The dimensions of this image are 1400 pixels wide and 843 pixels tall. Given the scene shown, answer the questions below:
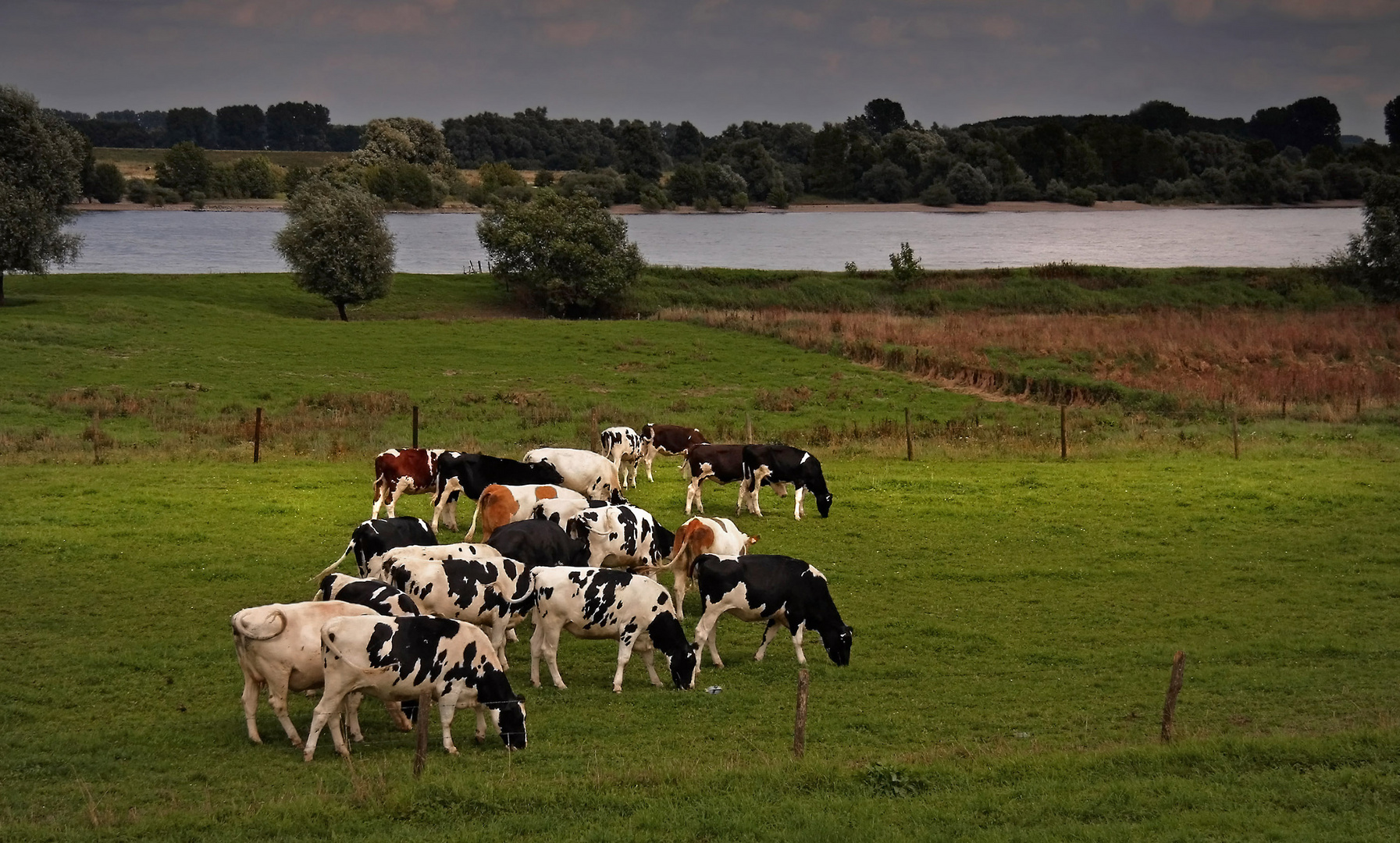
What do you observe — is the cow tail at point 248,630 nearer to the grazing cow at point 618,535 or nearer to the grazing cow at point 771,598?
the grazing cow at point 771,598

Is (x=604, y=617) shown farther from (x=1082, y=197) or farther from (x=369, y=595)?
(x=1082, y=197)

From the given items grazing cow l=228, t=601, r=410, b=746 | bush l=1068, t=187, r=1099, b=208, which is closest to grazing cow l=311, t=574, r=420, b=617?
grazing cow l=228, t=601, r=410, b=746

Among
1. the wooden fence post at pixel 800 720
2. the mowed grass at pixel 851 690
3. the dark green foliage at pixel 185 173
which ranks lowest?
the mowed grass at pixel 851 690

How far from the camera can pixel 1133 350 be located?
182 feet

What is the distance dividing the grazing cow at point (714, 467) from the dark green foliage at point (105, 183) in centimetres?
12817

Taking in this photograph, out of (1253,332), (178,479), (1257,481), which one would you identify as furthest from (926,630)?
(1253,332)

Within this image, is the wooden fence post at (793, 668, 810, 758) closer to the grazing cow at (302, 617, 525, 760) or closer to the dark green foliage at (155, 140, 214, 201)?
the grazing cow at (302, 617, 525, 760)

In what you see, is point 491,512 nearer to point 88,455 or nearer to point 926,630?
point 926,630

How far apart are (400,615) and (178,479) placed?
1592cm

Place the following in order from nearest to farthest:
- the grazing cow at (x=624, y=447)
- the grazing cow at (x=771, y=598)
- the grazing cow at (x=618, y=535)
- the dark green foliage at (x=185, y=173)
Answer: the grazing cow at (x=771, y=598), the grazing cow at (x=618, y=535), the grazing cow at (x=624, y=447), the dark green foliage at (x=185, y=173)

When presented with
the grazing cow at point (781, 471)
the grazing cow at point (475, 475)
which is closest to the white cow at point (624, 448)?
the grazing cow at point (781, 471)

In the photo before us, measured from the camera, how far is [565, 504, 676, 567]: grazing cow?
1944 cm

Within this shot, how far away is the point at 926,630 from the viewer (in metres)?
18.4

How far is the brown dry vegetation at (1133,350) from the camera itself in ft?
155
